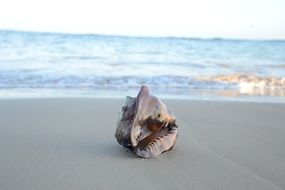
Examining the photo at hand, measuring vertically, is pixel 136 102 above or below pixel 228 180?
above

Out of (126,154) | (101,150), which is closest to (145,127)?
(126,154)

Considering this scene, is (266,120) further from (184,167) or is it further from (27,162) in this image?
(27,162)

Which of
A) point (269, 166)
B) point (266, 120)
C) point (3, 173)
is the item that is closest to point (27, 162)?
point (3, 173)

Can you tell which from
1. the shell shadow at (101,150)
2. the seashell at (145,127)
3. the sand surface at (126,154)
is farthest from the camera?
the shell shadow at (101,150)

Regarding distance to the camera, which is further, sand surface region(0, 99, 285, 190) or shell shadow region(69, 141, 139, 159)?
shell shadow region(69, 141, 139, 159)

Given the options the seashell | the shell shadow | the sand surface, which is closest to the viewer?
the sand surface

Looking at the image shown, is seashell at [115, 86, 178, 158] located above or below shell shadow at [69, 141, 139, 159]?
above
